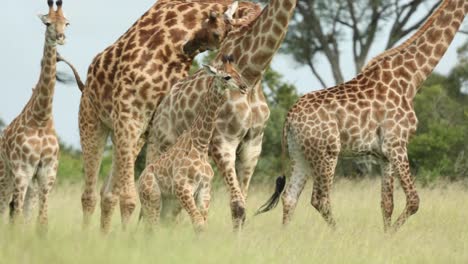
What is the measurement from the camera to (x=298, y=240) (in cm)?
940

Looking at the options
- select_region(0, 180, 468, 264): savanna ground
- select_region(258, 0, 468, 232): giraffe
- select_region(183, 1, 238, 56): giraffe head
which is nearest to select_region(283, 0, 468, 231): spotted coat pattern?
select_region(258, 0, 468, 232): giraffe

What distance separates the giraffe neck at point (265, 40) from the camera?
810cm

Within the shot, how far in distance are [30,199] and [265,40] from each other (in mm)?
2516

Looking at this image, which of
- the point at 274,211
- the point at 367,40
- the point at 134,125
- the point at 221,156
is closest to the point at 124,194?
the point at 134,125

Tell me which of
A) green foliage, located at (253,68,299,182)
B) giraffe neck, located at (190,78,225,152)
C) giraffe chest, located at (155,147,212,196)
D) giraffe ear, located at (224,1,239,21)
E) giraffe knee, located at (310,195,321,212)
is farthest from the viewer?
green foliage, located at (253,68,299,182)

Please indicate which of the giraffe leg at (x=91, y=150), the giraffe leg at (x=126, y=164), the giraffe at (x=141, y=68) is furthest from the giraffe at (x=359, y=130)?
the giraffe leg at (x=126, y=164)

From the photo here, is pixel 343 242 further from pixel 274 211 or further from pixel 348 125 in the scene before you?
pixel 274 211

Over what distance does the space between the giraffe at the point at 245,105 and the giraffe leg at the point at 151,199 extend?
0.49 m

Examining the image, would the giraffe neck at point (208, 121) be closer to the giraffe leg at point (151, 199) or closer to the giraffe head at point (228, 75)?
the giraffe head at point (228, 75)

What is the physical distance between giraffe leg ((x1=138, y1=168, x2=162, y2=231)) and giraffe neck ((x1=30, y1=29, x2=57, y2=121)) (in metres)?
1.39

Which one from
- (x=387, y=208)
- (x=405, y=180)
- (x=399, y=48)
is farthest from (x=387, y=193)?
(x=399, y=48)

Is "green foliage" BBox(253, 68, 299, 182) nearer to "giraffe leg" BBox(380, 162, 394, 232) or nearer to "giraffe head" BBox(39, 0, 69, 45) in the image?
"giraffe leg" BBox(380, 162, 394, 232)

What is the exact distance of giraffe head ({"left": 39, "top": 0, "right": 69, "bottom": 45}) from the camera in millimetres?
8164

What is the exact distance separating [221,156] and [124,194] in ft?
3.93
